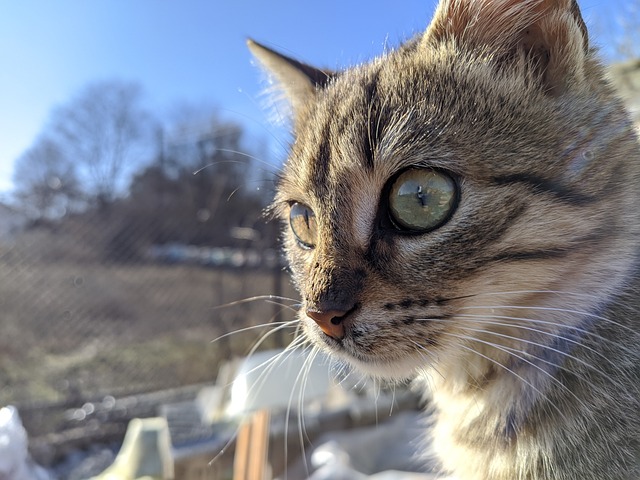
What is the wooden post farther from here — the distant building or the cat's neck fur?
the distant building

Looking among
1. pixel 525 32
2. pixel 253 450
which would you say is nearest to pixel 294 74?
pixel 525 32

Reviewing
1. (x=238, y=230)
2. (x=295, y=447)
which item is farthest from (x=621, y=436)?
(x=238, y=230)

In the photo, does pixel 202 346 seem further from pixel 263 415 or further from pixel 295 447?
pixel 263 415

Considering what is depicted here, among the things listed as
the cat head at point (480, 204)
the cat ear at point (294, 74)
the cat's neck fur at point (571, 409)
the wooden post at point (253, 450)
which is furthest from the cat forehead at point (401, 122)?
the wooden post at point (253, 450)

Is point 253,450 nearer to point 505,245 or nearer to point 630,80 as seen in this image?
point 505,245

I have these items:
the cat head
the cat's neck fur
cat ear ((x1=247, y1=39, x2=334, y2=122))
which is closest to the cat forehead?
the cat head

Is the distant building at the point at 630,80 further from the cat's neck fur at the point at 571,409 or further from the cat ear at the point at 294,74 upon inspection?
the cat ear at the point at 294,74
